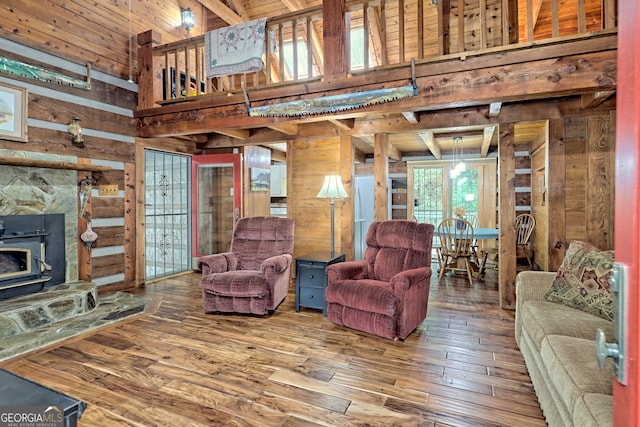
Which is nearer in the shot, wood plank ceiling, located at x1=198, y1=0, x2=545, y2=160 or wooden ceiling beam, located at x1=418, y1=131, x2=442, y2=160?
wooden ceiling beam, located at x1=418, y1=131, x2=442, y2=160

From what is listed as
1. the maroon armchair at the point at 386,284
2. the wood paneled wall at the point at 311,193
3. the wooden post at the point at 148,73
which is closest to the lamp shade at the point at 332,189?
the maroon armchair at the point at 386,284

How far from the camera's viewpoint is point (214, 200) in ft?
19.5

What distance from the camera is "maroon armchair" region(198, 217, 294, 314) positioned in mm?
3473

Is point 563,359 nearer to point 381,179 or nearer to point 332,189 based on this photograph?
point 332,189

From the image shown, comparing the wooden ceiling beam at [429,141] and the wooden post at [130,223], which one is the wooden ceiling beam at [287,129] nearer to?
the wooden ceiling beam at [429,141]

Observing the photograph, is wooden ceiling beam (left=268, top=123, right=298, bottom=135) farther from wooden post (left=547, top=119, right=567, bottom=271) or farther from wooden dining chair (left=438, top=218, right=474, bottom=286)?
wooden post (left=547, top=119, right=567, bottom=271)

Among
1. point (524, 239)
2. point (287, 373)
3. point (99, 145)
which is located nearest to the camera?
point (287, 373)

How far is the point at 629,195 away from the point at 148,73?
502cm

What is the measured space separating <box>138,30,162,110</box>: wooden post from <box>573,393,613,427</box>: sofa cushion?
4962 mm

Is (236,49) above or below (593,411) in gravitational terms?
above

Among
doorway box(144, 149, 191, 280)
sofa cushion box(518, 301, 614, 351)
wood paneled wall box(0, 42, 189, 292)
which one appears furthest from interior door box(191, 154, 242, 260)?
sofa cushion box(518, 301, 614, 351)

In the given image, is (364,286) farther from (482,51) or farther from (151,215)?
(151,215)

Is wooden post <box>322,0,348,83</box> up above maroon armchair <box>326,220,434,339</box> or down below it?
above

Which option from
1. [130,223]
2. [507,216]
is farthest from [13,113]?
[507,216]
